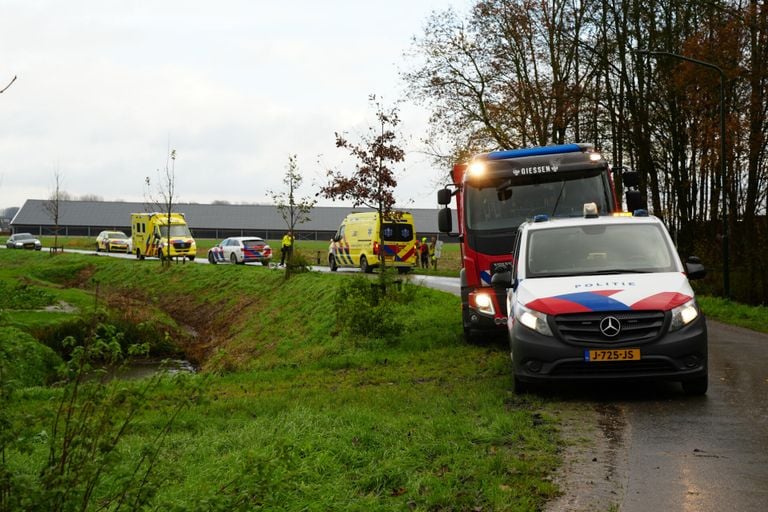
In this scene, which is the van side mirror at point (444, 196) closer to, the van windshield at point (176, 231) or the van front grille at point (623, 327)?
the van front grille at point (623, 327)

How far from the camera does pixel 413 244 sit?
1474 inches

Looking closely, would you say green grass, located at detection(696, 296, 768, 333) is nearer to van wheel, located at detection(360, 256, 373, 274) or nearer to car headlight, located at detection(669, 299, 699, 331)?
car headlight, located at detection(669, 299, 699, 331)

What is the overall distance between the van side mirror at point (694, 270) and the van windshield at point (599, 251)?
161 mm

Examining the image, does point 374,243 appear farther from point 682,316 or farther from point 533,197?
point 682,316

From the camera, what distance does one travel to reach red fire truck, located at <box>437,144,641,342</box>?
13.2 meters

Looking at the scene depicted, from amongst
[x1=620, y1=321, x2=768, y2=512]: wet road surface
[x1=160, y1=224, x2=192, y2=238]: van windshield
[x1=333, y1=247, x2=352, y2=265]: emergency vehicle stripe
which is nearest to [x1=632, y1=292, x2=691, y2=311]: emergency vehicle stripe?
[x1=620, y1=321, x2=768, y2=512]: wet road surface

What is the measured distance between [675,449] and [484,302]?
658cm

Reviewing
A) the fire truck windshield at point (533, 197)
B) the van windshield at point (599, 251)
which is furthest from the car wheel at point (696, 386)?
the fire truck windshield at point (533, 197)

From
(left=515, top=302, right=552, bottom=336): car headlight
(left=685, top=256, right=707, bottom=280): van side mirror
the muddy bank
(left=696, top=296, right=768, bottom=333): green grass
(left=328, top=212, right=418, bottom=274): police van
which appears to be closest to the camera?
the muddy bank

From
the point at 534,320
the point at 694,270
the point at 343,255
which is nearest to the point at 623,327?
the point at 534,320

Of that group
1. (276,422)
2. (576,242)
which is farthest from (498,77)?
(276,422)

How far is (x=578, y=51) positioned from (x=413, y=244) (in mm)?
10612

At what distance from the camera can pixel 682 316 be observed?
866 cm

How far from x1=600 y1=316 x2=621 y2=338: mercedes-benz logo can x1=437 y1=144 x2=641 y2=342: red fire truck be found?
A: 4.40 metres
